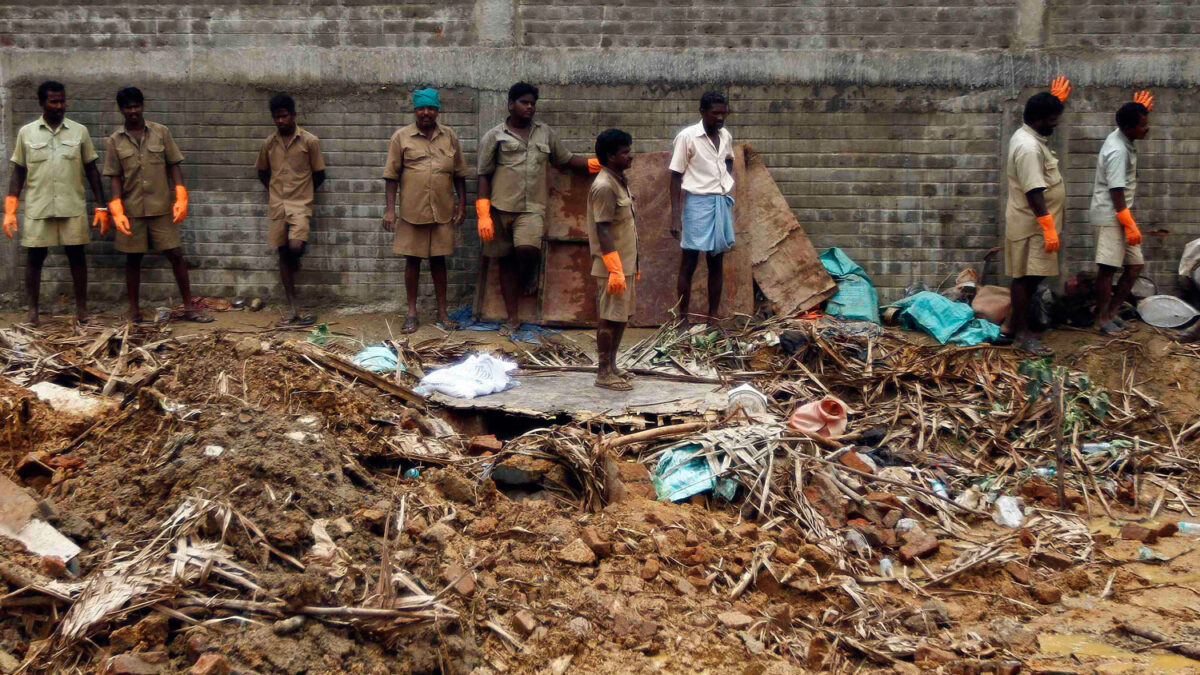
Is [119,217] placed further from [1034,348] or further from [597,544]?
[1034,348]

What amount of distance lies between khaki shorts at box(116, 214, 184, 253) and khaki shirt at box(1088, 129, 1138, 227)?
24.5 feet

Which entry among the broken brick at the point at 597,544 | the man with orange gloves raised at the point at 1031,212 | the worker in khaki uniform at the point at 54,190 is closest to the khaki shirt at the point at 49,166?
the worker in khaki uniform at the point at 54,190

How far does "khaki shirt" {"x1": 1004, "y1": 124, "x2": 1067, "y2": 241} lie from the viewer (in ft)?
25.6

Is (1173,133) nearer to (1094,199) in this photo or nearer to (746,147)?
(1094,199)

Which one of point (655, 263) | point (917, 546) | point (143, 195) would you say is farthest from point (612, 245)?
point (143, 195)

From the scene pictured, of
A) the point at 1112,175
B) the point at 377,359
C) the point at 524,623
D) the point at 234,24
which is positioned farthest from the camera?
the point at 234,24

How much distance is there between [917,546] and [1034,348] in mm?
3353

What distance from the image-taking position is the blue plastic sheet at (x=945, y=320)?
26.6 ft

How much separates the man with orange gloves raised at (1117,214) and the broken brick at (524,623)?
582cm

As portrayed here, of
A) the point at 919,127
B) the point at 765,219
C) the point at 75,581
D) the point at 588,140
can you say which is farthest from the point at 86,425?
the point at 919,127

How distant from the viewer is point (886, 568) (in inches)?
198

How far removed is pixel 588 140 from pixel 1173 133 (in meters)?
4.95

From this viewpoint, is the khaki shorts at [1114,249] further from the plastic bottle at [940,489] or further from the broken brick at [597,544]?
the broken brick at [597,544]

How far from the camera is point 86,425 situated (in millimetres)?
6039
